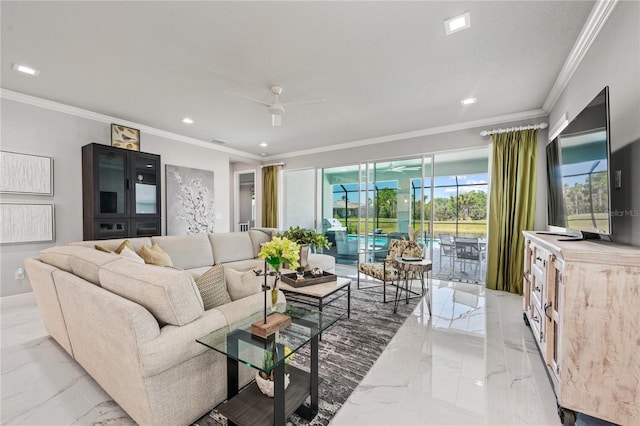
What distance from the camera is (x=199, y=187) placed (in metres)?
5.39

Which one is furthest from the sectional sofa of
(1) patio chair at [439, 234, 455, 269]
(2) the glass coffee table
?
(1) patio chair at [439, 234, 455, 269]

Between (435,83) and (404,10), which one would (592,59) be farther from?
(404,10)

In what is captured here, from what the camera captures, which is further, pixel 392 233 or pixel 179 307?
pixel 392 233

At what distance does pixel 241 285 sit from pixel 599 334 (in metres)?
2.06

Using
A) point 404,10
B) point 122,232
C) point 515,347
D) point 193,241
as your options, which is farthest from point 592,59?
point 122,232

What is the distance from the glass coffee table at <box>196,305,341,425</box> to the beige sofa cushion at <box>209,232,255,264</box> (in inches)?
105

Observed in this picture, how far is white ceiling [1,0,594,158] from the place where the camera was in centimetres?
194

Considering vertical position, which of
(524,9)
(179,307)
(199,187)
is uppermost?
(524,9)

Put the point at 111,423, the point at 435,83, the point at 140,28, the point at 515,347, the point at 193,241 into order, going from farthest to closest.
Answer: the point at 193,241 → the point at 435,83 → the point at 515,347 → the point at 140,28 → the point at 111,423

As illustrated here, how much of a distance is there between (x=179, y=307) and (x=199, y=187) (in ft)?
14.7

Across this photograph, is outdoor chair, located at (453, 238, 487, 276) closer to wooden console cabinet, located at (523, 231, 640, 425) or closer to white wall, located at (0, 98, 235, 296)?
wooden console cabinet, located at (523, 231, 640, 425)

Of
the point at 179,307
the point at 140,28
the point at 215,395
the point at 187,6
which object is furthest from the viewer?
the point at 140,28

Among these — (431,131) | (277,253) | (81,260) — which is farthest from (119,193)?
(431,131)

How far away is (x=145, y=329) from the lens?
1264mm
